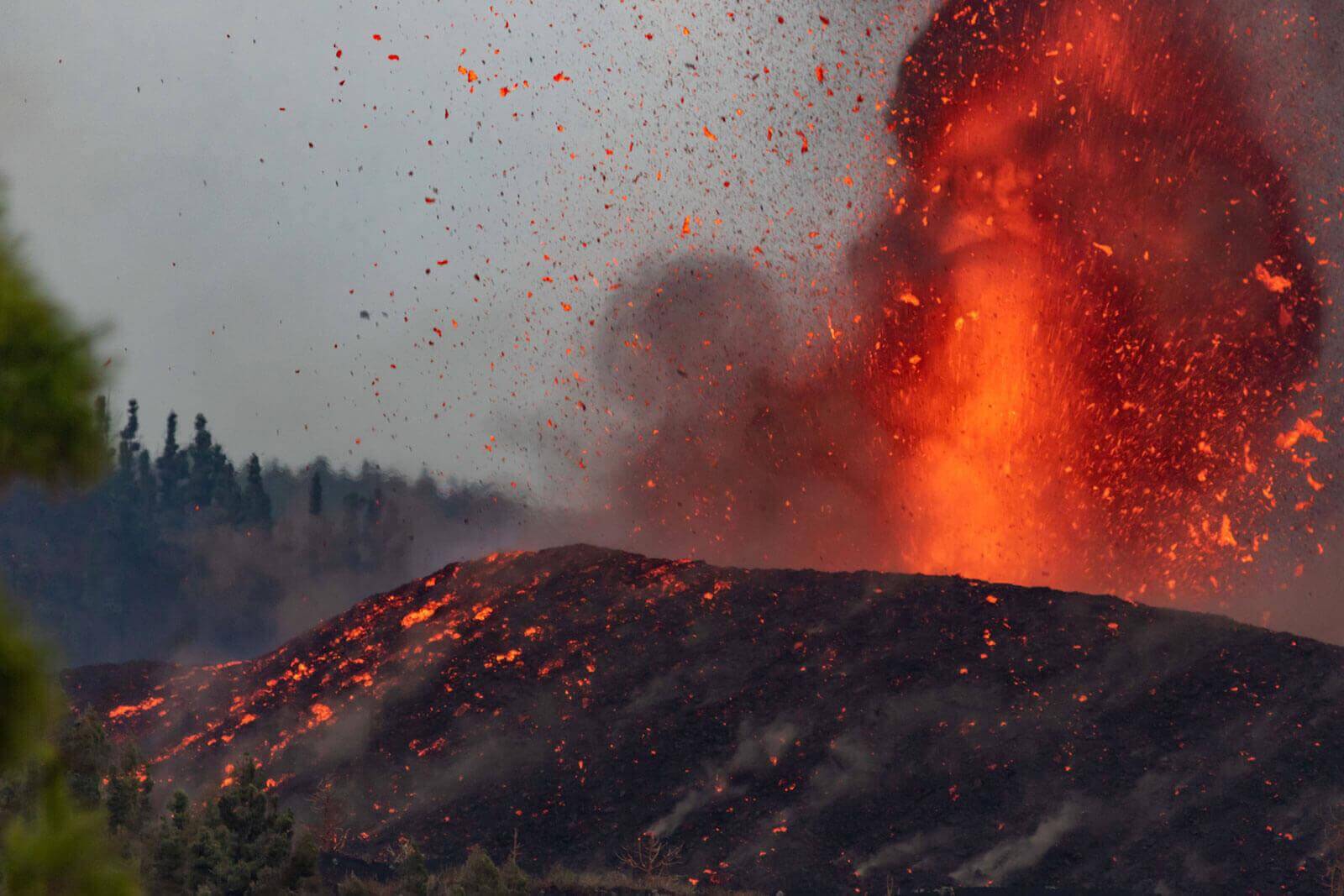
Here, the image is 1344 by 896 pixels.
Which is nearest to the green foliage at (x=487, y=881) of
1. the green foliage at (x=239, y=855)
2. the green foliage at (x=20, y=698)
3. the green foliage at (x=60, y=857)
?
the green foliage at (x=239, y=855)

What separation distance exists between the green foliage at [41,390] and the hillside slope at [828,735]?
95.5 feet

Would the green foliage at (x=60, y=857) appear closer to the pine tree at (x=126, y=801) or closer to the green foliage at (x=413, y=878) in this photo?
the green foliage at (x=413, y=878)

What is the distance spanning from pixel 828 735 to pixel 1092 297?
17.6 meters

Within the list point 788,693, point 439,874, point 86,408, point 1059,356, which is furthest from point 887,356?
point 86,408

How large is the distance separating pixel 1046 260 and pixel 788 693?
646 inches

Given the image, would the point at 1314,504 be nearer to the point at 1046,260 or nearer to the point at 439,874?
the point at 1046,260

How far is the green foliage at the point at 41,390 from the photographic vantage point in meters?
2.22

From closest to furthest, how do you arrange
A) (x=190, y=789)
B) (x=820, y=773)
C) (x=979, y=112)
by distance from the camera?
(x=820, y=773) → (x=190, y=789) → (x=979, y=112)

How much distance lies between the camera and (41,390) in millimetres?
2324

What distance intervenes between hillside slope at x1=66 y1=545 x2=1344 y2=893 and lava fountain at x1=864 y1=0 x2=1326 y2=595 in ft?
18.3

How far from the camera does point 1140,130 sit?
4309cm

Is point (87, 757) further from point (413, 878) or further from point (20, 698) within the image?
point (20, 698)

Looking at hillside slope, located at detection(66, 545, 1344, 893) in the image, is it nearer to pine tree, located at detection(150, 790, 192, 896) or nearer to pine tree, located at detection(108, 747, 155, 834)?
pine tree, located at detection(108, 747, 155, 834)

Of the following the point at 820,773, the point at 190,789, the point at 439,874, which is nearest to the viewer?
the point at 439,874
